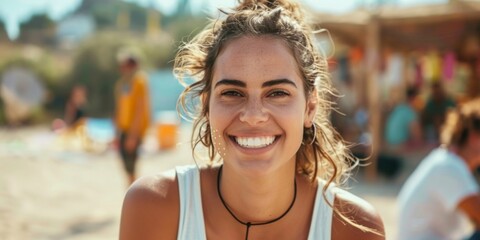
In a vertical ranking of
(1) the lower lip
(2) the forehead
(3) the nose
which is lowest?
(1) the lower lip

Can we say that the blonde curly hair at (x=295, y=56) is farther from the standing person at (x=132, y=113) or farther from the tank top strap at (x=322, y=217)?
the standing person at (x=132, y=113)

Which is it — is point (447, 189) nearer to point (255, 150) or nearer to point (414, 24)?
point (255, 150)

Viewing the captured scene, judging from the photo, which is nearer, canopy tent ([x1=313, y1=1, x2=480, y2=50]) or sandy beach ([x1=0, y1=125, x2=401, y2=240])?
sandy beach ([x1=0, y1=125, x2=401, y2=240])

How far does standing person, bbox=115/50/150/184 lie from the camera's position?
5883 millimetres

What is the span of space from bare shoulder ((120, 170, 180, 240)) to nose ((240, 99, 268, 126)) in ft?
1.31

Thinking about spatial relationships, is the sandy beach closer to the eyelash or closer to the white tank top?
the white tank top

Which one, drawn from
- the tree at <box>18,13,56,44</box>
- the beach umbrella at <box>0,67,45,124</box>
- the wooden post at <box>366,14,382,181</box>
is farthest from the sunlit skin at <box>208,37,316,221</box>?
the tree at <box>18,13,56,44</box>

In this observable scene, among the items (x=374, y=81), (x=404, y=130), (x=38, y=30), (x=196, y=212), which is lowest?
(x=196, y=212)

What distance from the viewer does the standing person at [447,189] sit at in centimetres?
297

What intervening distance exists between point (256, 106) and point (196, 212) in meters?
0.44

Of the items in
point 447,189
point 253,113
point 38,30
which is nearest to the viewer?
point 253,113

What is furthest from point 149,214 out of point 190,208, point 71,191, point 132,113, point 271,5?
point 71,191

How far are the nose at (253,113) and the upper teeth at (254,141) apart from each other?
5 cm

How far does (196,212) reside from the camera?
189 cm
